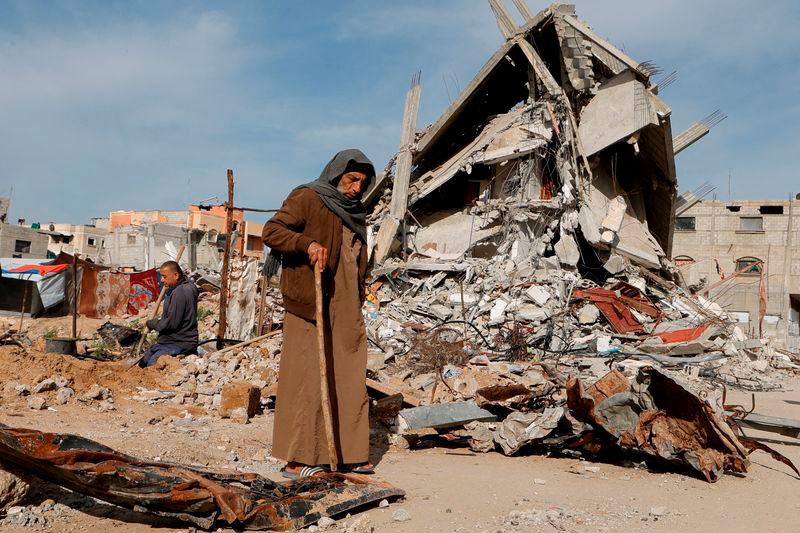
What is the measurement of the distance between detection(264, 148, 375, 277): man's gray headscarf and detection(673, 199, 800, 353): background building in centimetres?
3702

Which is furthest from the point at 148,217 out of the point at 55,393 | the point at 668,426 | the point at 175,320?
the point at 668,426

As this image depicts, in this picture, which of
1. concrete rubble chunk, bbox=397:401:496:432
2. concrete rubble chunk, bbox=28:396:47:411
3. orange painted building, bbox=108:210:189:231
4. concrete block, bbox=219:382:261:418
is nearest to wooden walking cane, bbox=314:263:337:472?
concrete rubble chunk, bbox=397:401:496:432

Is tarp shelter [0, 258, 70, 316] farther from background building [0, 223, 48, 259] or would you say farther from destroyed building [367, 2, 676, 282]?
background building [0, 223, 48, 259]

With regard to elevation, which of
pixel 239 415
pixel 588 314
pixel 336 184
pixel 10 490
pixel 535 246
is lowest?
pixel 239 415

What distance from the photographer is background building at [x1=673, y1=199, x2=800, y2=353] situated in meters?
38.4

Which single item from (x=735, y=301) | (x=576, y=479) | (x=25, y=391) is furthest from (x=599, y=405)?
(x=735, y=301)

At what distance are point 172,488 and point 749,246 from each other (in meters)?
43.8

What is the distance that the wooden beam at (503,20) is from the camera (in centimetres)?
1581

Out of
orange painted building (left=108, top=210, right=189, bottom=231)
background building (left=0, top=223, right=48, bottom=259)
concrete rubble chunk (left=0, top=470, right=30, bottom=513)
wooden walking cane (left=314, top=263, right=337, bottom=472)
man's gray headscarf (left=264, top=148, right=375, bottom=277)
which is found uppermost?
orange painted building (left=108, top=210, right=189, bottom=231)

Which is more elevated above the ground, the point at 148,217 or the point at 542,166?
the point at 148,217

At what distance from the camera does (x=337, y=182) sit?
4039 millimetres

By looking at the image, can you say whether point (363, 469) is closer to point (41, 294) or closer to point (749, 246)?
point (41, 294)

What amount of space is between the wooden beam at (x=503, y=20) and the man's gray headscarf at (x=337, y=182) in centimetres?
1308

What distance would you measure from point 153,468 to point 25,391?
3506 mm
